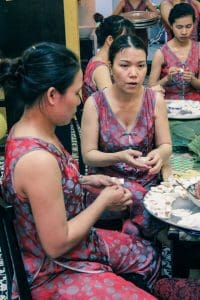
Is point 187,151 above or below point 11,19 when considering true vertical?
below

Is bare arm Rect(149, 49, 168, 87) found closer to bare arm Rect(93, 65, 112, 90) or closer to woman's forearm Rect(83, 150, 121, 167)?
bare arm Rect(93, 65, 112, 90)

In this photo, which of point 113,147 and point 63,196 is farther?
point 113,147

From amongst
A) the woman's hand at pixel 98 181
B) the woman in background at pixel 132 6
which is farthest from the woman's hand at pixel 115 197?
the woman in background at pixel 132 6

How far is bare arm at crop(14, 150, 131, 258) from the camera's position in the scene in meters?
1.45

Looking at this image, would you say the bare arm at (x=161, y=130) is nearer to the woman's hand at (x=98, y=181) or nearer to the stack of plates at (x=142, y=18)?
the woman's hand at (x=98, y=181)

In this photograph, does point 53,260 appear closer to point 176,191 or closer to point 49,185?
point 49,185

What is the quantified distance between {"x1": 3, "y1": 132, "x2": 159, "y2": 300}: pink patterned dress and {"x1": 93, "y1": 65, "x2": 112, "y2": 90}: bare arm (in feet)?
4.68

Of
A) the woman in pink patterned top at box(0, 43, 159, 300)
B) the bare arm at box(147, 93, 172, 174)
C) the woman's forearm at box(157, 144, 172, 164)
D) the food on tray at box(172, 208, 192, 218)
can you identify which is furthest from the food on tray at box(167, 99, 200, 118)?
the woman in pink patterned top at box(0, 43, 159, 300)

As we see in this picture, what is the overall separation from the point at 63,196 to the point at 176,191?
0.50 m

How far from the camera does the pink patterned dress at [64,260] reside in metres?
1.52

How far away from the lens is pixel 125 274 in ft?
5.91

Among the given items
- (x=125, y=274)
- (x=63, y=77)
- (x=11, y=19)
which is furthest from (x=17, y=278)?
(x=11, y=19)

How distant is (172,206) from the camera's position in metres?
1.76

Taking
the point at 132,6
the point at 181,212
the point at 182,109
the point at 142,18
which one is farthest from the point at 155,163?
the point at 132,6
